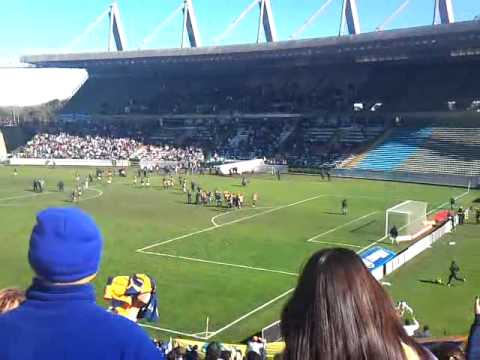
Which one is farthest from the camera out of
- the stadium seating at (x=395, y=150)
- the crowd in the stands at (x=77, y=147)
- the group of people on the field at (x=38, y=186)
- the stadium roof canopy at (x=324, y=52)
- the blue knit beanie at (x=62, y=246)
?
the crowd in the stands at (x=77, y=147)

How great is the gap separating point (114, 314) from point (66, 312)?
8.0 inches

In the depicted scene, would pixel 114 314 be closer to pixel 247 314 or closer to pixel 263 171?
pixel 247 314

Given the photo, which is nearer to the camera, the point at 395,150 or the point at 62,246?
the point at 62,246

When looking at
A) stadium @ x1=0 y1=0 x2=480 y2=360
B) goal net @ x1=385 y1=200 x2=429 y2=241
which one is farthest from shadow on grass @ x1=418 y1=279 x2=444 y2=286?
goal net @ x1=385 y1=200 x2=429 y2=241

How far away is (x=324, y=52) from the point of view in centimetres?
7200

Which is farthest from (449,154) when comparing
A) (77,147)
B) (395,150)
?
(77,147)

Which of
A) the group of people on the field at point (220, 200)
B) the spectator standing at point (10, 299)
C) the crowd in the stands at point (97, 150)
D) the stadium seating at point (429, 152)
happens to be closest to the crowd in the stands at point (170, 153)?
the crowd in the stands at point (97, 150)

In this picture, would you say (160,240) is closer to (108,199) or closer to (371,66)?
(108,199)

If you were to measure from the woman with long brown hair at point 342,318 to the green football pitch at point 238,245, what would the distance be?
1558 centimetres

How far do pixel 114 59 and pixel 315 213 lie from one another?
56.6 meters

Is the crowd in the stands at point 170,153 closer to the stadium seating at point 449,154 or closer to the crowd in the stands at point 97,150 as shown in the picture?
the crowd in the stands at point 97,150

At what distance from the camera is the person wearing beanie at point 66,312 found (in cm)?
260

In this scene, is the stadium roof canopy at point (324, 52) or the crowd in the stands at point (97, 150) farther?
the crowd in the stands at point (97, 150)

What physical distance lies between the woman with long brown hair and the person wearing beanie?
2.35ft
